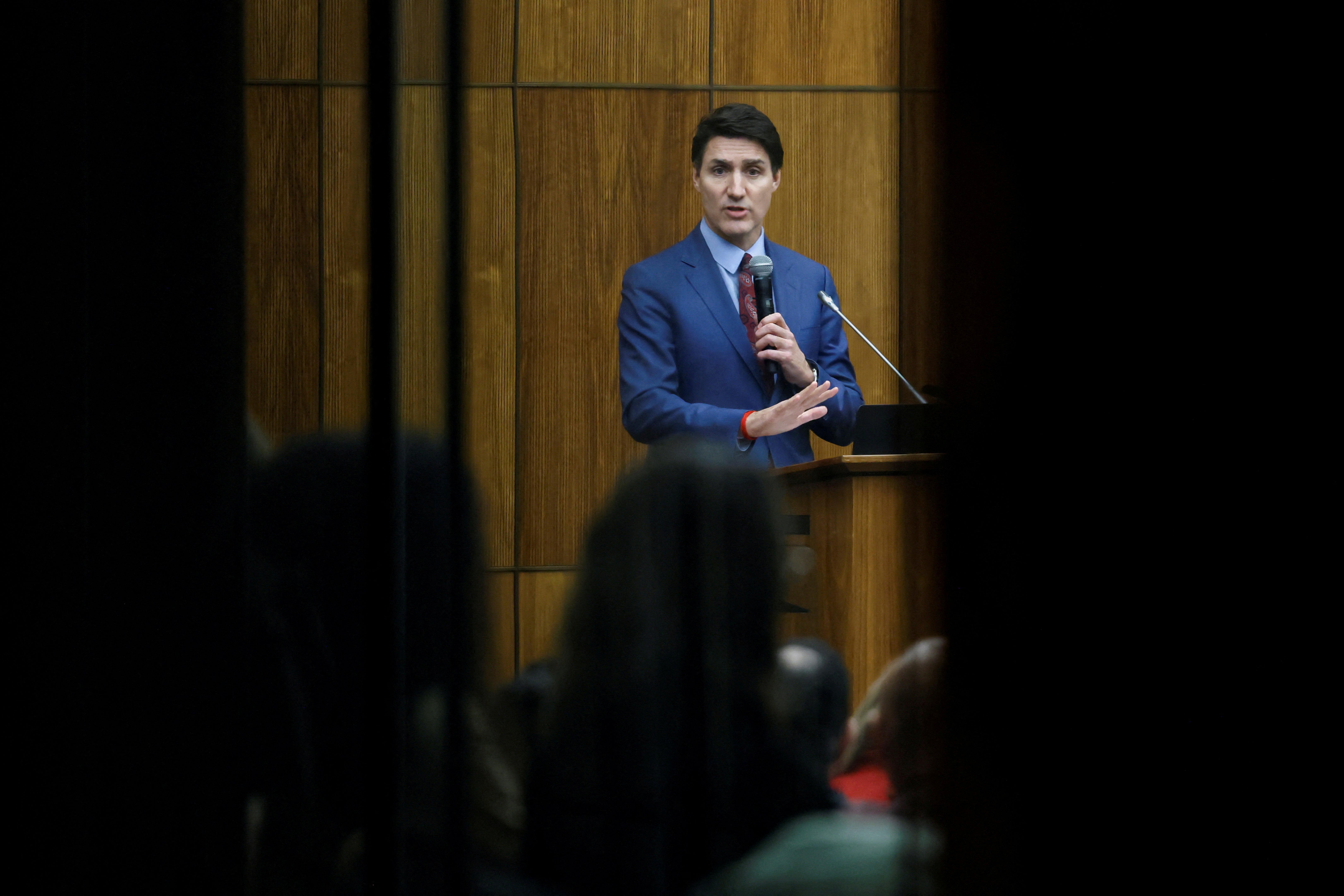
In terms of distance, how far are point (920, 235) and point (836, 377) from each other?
174 mm

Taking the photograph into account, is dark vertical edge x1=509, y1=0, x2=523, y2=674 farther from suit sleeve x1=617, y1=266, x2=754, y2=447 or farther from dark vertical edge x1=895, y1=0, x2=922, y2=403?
dark vertical edge x1=895, y1=0, x2=922, y2=403

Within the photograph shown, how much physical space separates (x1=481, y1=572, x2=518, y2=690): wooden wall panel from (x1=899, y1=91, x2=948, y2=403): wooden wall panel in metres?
0.46

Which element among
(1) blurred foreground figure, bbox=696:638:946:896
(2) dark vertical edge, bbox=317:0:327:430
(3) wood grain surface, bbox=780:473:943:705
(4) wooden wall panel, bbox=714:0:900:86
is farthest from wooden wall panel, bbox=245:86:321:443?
(1) blurred foreground figure, bbox=696:638:946:896

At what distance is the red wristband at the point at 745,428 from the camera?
102 cm

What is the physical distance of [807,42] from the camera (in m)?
1.01

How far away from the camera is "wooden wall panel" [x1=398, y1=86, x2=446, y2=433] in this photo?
3.46ft

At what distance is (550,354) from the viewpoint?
40.6 inches

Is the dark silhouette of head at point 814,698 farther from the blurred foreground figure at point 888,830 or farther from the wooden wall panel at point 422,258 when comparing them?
the wooden wall panel at point 422,258

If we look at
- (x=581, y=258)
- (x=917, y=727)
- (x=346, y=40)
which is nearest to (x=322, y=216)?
(x=346, y=40)

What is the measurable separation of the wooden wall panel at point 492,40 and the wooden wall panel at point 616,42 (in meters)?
0.01

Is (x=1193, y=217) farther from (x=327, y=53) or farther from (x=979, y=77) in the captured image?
(x=327, y=53)

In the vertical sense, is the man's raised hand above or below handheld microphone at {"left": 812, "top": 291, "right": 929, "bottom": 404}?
below

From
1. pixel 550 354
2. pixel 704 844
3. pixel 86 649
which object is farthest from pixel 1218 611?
pixel 86 649

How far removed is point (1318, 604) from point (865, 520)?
18.7 inches
